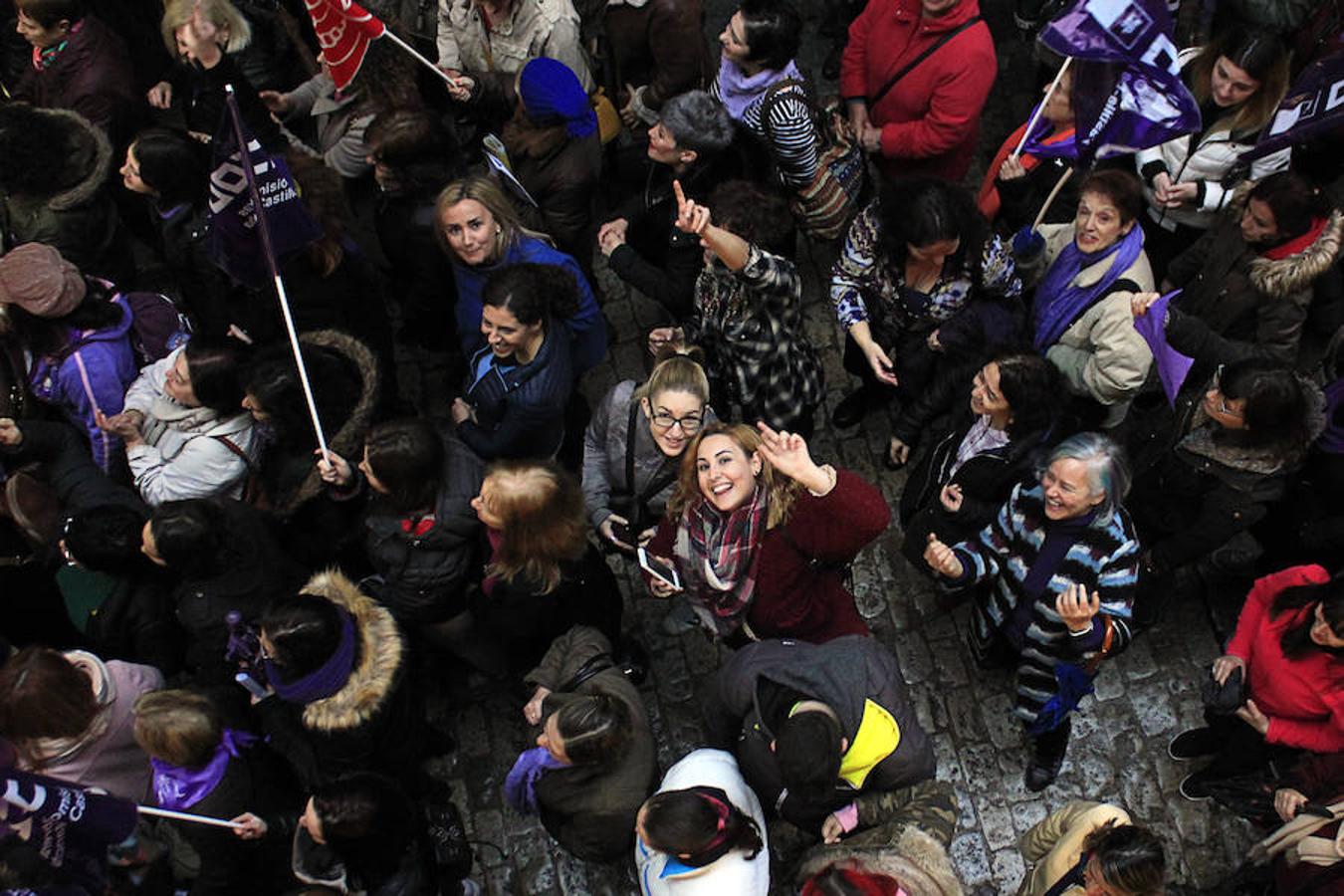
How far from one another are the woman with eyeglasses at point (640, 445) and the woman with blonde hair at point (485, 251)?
0.67 meters

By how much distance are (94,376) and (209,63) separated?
208 centimetres

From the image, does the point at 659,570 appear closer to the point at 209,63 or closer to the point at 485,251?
the point at 485,251

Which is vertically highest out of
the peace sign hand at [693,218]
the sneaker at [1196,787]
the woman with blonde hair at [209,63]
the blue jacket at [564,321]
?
the peace sign hand at [693,218]

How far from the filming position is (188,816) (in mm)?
4195

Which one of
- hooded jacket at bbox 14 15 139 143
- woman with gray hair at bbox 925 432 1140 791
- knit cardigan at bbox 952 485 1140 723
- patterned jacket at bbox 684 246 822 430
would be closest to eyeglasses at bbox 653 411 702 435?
patterned jacket at bbox 684 246 822 430

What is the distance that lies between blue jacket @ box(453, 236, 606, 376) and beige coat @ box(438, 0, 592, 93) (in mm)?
1482

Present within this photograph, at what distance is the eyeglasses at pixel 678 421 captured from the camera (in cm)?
491

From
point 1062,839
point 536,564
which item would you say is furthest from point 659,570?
point 1062,839

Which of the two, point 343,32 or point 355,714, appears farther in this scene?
point 343,32

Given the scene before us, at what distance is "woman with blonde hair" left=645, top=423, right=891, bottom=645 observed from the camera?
4.35 metres

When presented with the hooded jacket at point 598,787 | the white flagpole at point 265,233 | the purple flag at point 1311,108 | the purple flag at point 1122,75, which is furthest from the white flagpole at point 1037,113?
the white flagpole at point 265,233

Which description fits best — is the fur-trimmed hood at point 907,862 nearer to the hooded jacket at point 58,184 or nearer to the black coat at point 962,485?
the black coat at point 962,485

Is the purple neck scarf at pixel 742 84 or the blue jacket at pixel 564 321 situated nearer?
the blue jacket at pixel 564 321

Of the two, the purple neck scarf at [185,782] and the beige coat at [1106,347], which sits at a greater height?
the beige coat at [1106,347]
